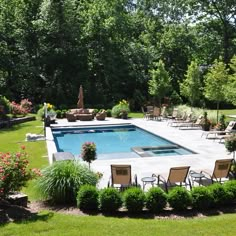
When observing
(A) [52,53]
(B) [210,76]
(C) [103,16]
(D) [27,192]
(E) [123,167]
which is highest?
(C) [103,16]

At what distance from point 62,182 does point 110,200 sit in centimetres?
134

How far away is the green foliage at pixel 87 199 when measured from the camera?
8227 millimetres

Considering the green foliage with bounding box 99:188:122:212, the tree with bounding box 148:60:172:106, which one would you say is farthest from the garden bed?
the green foliage with bounding box 99:188:122:212

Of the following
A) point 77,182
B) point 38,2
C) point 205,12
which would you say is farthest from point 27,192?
point 205,12

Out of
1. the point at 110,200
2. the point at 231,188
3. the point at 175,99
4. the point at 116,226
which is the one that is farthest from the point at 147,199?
the point at 175,99

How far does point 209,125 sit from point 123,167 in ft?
38.9

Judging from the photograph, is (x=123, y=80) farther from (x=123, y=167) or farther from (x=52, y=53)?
(x=123, y=167)

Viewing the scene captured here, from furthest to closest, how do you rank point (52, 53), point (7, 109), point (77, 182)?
1. point (52, 53)
2. point (7, 109)
3. point (77, 182)

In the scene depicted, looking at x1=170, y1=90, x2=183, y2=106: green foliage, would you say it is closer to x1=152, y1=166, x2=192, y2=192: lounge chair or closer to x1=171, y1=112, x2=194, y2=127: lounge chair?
x1=171, y1=112, x2=194, y2=127: lounge chair

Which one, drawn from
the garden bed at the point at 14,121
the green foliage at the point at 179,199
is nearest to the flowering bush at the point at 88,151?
the green foliage at the point at 179,199

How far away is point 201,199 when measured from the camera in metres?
8.27

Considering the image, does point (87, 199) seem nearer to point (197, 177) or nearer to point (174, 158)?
point (197, 177)

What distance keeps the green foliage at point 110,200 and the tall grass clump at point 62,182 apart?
2.69 feet

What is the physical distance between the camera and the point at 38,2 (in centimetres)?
3450
